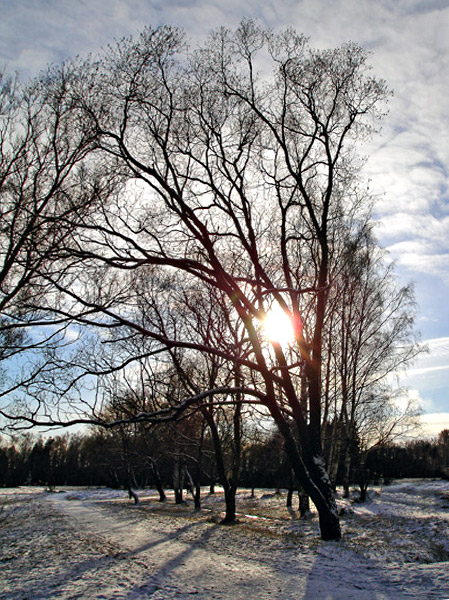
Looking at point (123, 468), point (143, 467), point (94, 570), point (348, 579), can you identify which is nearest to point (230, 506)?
point (94, 570)

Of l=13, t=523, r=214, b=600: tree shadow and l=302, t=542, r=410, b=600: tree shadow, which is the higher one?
l=302, t=542, r=410, b=600: tree shadow

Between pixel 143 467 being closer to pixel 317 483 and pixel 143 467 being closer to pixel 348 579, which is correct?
pixel 317 483

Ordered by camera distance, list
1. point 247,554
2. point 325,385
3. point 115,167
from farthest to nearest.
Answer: point 325,385 → point 115,167 → point 247,554

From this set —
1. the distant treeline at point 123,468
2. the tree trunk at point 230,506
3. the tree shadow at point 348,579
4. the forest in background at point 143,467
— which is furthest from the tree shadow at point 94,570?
the distant treeline at point 123,468

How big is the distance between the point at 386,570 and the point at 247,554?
2843 mm

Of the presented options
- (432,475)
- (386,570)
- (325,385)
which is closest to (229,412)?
(325,385)

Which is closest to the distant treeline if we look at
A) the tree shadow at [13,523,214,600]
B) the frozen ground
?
the frozen ground

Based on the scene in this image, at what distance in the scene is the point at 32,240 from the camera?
25.5 feet

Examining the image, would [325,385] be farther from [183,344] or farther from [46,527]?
[46,527]

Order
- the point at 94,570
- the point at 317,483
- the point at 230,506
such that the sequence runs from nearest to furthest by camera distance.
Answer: the point at 94,570 < the point at 317,483 < the point at 230,506

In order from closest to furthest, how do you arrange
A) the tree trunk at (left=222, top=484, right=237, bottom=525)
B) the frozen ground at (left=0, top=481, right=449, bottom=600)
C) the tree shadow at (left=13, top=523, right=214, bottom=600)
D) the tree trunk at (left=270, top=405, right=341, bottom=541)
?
the frozen ground at (left=0, top=481, right=449, bottom=600), the tree shadow at (left=13, top=523, right=214, bottom=600), the tree trunk at (left=270, top=405, right=341, bottom=541), the tree trunk at (left=222, top=484, right=237, bottom=525)

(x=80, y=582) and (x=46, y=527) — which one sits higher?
(x=80, y=582)

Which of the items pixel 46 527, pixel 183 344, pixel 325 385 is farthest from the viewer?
pixel 325 385

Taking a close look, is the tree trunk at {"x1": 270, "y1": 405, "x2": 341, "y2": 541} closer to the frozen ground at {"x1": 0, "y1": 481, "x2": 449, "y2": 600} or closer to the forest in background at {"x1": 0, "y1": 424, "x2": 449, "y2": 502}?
the frozen ground at {"x1": 0, "y1": 481, "x2": 449, "y2": 600}
